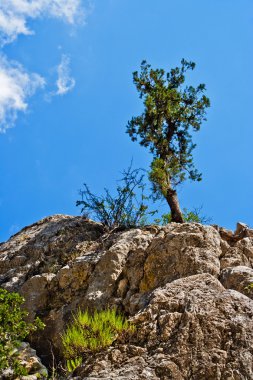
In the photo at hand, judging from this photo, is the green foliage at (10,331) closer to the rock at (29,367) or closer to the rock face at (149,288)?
the rock at (29,367)

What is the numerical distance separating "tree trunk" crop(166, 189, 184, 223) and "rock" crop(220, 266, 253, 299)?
22.6 ft

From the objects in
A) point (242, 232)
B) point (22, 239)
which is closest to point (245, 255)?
point (242, 232)

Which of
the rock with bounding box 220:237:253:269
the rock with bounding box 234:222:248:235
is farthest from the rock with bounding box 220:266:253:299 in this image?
the rock with bounding box 234:222:248:235

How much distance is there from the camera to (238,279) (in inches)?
347

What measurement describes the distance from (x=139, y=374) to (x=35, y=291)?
22.5 feet

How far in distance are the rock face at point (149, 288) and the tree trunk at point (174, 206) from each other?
3.17 metres

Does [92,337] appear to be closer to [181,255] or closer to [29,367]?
[29,367]

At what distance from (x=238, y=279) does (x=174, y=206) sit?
26.1 ft

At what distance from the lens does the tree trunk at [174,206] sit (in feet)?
53.5

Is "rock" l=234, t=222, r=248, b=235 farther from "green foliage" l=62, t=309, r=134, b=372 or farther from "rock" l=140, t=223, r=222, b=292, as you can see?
"green foliage" l=62, t=309, r=134, b=372

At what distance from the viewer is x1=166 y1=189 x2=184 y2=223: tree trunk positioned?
16.3 m

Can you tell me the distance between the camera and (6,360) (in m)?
6.83

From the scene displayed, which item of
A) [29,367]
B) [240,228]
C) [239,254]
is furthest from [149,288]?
[240,228]

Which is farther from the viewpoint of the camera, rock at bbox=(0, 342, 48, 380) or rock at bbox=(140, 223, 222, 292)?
rock at bbox=(140, 223, 222, 292)
